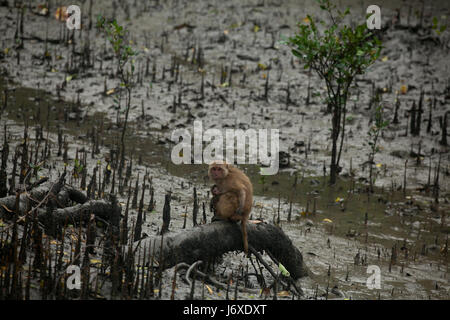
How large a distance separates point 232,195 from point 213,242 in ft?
1.64

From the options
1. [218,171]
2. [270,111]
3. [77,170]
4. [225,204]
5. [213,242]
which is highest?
[270,111]

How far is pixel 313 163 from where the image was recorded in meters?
10.6

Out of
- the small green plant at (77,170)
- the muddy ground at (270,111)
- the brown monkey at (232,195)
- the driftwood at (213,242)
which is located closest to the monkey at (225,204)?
the brown monkey at (232,195)

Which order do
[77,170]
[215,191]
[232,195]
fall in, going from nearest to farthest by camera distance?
[232,195] < [215,191] < [77,170]

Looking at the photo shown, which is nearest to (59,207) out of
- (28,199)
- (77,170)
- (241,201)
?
(28,199)

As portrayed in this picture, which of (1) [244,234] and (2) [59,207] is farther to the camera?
(2) [59,207]

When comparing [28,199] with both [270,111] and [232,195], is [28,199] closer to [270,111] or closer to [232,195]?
[232,195]

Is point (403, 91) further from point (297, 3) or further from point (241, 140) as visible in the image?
point (297, 3)

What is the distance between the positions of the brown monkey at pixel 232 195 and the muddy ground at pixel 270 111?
2.80 ft

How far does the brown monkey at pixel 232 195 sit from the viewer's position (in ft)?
16.3

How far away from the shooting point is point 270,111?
1227 centimetres

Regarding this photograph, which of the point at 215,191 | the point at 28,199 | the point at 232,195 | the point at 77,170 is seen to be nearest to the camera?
the point at 28,199

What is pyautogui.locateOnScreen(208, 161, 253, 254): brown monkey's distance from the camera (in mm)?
4953
